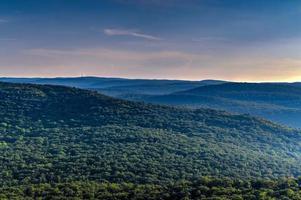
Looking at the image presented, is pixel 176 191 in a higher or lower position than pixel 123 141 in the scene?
higher

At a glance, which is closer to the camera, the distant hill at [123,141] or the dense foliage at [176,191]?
the dense foliage at [176,191]

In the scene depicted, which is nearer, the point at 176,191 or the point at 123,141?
the point at 176,191

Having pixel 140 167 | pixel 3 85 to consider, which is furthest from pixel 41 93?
pixel 140 167

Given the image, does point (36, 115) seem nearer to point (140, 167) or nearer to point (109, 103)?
point (109, 103)

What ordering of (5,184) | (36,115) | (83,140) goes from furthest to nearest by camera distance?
(36,115) < (83,140) < (5,184)
